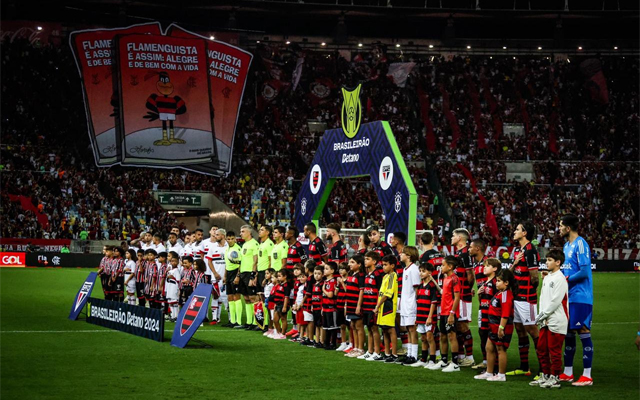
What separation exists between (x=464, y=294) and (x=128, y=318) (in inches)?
287

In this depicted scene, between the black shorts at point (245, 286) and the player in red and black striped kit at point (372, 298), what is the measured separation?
5076 millimetres

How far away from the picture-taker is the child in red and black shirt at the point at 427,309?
1259 cm

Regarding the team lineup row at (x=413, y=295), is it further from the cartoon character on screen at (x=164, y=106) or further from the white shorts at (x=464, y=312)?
the cartoon character on screen at (x=164, y=106)

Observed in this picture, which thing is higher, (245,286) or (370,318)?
(245,286)

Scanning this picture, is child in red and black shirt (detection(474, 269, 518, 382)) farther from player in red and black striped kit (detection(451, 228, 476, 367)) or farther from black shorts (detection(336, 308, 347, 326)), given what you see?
black shorts (detection(336, 308, 347, 326))

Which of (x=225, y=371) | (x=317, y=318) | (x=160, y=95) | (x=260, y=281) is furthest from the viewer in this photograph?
(x=160, y=95)

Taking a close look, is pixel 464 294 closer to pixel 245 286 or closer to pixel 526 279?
pixel 526 279

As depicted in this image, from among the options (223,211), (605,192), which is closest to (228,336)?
(223,211)

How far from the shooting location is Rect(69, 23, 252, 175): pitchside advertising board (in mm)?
44500

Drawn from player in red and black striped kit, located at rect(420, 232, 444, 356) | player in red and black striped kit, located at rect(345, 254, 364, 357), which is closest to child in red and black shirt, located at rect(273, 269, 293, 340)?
player in red and black striped kit, located at rect(345, 254, 364, 357)

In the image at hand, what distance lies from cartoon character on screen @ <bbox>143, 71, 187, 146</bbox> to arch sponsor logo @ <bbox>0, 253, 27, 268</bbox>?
10.7 m

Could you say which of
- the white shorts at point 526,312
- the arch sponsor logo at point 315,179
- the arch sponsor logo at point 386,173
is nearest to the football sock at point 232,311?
the arch sponsor logo at point 386,173

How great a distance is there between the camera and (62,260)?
38.8 metres

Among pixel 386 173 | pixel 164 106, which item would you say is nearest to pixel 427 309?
pixel 386 173
